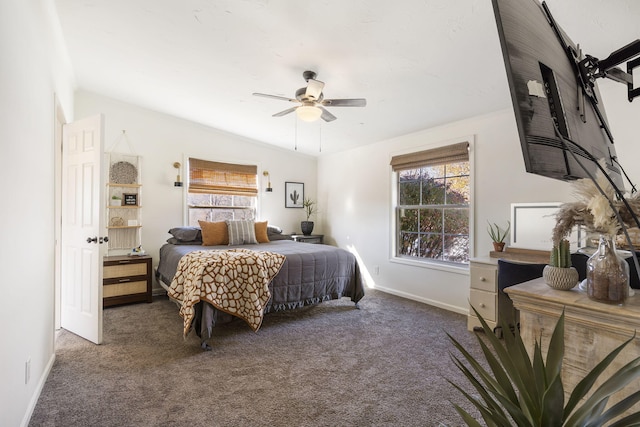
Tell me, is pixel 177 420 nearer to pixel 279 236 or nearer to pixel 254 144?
pixel 279 236

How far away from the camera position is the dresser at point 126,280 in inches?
155

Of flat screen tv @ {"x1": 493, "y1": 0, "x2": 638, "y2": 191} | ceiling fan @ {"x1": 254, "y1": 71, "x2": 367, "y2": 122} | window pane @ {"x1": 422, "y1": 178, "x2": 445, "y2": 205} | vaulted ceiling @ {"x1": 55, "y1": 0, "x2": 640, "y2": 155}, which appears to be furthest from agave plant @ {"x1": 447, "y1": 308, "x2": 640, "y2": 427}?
window pane @ {"x1": 422, "y1": 178, "x2": 445, "y2": 205}

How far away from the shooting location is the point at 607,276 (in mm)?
961

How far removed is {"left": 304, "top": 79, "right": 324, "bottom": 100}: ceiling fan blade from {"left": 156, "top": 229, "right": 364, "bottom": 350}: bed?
162cm

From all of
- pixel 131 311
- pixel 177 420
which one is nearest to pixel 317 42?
pixel 177 420

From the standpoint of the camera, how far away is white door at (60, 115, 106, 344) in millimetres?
2854

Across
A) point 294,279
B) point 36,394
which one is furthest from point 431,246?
point 36,394

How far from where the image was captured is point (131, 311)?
12.6ft

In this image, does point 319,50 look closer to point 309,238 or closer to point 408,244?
point 408,244

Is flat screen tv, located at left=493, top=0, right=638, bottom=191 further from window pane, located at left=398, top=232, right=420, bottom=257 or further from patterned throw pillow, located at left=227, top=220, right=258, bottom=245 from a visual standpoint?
patterned throw pillow, located at left=227, top=220, right=258, bottom=245

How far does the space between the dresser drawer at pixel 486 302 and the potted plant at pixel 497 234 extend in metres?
0.48

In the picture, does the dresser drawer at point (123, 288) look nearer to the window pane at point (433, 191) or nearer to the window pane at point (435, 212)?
the window pane at point (435, 212)

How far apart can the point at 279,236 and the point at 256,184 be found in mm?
1052

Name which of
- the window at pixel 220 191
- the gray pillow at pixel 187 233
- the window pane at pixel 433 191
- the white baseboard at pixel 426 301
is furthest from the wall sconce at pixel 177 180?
the window pane at pixel 433 191
